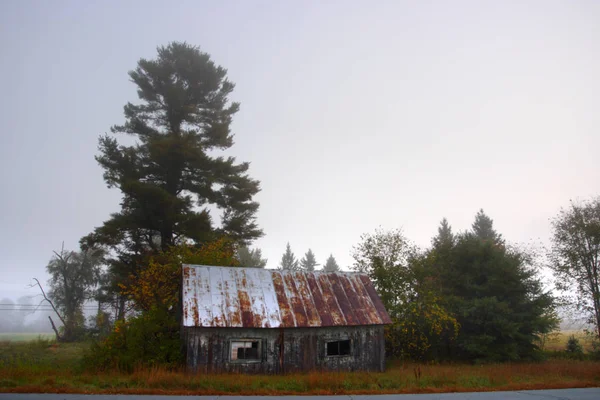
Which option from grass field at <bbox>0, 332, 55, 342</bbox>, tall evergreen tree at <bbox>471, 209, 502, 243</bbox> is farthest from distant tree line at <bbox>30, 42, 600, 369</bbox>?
tall evergreen tree at <bbox>471, 209, 502, 243</bbox>

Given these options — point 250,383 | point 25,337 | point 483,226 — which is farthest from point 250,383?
point 25,337

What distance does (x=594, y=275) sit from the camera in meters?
26.8

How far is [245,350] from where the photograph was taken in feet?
56.6

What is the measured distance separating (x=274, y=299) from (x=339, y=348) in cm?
385

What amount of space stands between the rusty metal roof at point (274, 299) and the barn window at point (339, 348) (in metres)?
1.06

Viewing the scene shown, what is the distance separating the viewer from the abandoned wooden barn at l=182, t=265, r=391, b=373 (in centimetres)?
1670

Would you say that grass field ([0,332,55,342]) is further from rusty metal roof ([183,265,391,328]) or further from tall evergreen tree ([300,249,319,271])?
tall evergreen tree ([300,249,319,271])

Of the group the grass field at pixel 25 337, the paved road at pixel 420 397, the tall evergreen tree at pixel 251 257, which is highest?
the tall evergreen tree at pixel 251 257

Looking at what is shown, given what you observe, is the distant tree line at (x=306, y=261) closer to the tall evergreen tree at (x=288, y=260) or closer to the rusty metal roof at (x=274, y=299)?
the tall evergreen tree at (x=288, y=260)

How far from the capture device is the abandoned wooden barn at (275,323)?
16.7 meters

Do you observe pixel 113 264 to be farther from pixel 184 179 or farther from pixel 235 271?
pixel 235 271

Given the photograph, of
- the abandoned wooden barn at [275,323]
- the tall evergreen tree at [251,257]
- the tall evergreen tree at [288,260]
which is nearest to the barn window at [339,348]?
the abandoned wooden barn at [275,323]

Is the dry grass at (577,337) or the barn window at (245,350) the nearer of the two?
the barn window at (245,350)

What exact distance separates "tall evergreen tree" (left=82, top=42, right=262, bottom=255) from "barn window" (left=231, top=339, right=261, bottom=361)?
12.9 metres
